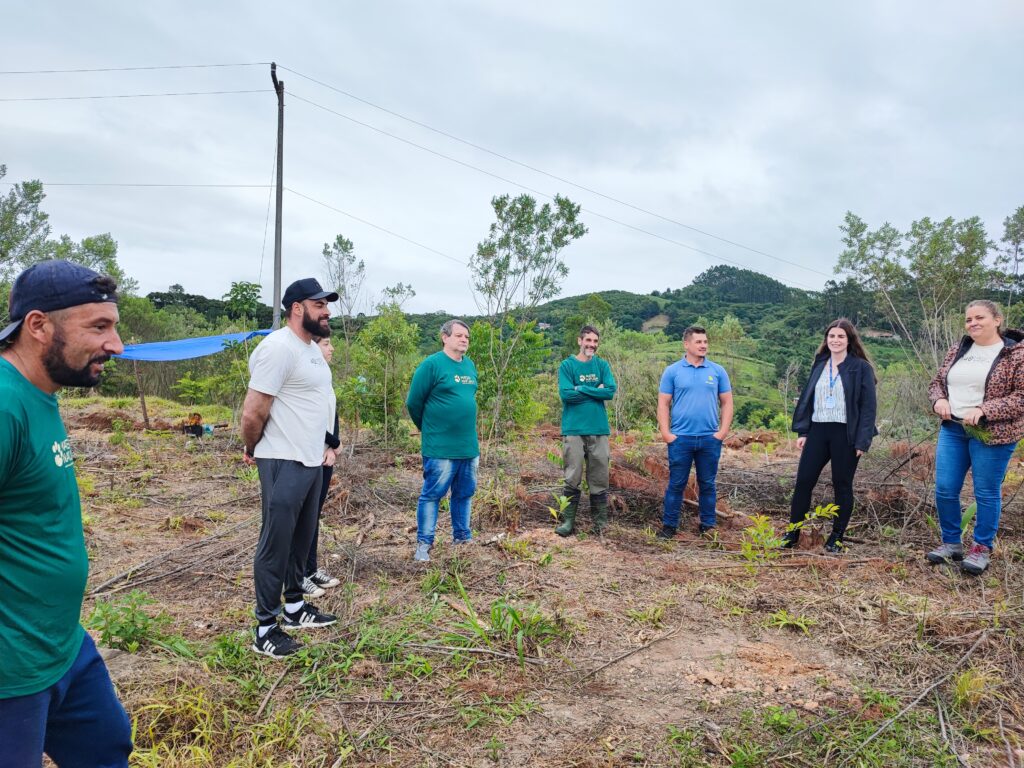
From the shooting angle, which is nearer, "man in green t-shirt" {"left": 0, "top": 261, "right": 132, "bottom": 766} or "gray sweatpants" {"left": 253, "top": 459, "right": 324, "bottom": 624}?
"man in green t-shirt" {"left": 0, "top": 261, "right": 132, "bottom": 766}

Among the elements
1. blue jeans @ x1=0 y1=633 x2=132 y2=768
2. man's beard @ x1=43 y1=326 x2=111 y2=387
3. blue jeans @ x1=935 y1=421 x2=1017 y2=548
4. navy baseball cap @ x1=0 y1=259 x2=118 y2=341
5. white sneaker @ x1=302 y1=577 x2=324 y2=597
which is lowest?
white sneaker @ x1=302 y1=577 x2=324 y2=597

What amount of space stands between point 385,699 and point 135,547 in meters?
3.44

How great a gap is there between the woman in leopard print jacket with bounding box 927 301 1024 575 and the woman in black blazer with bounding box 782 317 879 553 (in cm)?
47

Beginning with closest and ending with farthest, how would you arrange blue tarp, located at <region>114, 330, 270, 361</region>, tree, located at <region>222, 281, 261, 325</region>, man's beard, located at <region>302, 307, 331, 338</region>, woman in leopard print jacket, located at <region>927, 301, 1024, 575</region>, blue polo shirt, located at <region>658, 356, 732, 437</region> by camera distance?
man's beard, located at <region>302, 307, 331, 338</region> < woman in leopard print jacket, located at <region>927, 301, 1024, 575</region> < blue polo shirt, located at <region>658, 356, 732, 437</region> < tree, located at <region>222, 281, 261, 325</region> < blue tarp, located at <region>114, 330, 270, 361</region>

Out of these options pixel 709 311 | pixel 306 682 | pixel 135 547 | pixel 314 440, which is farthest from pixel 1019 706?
pixel 709 311

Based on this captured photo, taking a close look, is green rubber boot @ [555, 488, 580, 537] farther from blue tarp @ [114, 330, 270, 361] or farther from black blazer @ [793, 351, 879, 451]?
blue tarp @ [114, 330, 270, 361]

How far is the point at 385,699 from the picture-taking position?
2746 mm

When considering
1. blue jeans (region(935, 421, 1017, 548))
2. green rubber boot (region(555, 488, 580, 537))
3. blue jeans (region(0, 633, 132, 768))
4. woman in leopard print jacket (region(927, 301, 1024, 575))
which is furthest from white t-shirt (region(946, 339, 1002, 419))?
blue jeans (region(0, 633, 132, 768))

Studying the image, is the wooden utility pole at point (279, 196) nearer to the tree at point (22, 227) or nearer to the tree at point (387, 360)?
the tree at point (387, 360)

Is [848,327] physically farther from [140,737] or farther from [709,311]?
[709,311]

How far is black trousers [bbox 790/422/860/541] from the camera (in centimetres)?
463

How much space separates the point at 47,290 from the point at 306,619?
249 centimetres

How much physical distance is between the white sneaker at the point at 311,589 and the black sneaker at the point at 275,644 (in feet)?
2.80

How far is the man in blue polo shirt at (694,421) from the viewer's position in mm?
5191
